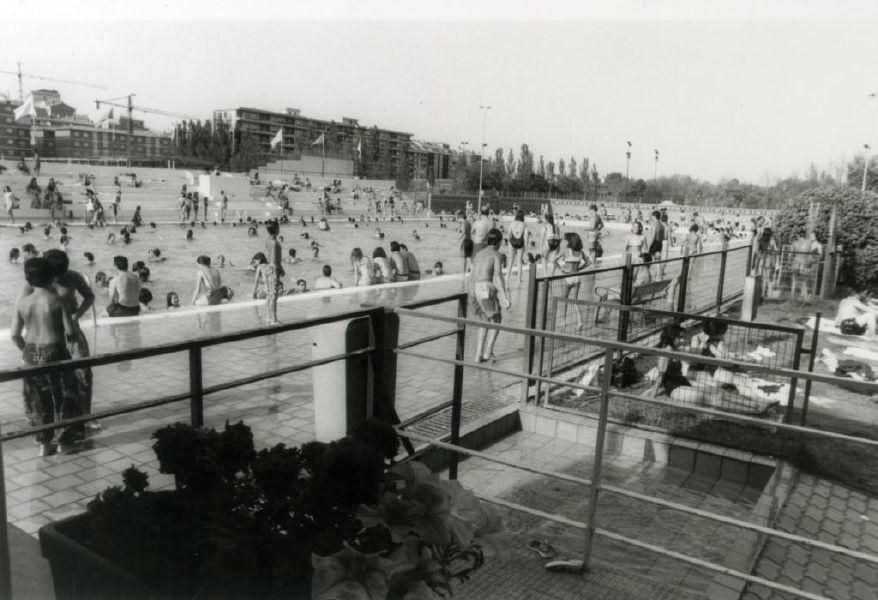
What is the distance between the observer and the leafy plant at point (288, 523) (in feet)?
5.32

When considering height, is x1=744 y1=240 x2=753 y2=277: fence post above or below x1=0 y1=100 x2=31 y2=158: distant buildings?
below

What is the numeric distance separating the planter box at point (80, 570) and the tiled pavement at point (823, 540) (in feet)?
9.90

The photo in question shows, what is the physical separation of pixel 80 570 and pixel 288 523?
504 millimetres

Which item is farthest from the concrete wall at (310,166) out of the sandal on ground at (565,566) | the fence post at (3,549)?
the fence post at (3,549)

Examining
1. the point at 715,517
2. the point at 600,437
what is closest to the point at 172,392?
the point at 600,437

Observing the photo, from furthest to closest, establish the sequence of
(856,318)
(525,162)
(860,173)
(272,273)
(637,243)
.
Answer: (525,162), (860,173), (637,243), (856,318), (272,273)

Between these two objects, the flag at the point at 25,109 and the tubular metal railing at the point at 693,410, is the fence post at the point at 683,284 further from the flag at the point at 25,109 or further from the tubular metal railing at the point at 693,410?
the flag at the point at 25,109

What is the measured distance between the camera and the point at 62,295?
5.83 meters

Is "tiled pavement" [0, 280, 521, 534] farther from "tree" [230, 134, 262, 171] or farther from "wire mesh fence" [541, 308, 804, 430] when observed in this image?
"tree" [230, 134, 262, 171]

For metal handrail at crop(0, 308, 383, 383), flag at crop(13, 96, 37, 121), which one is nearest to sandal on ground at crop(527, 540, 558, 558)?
metal handrail at crop(0, 308, 383, 383)

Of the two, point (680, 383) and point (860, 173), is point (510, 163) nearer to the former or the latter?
point (860, 173)

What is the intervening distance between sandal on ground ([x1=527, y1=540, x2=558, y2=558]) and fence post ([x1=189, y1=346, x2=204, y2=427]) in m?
1.93

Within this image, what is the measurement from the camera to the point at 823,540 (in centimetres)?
433

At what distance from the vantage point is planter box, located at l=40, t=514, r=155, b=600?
1.58 m
